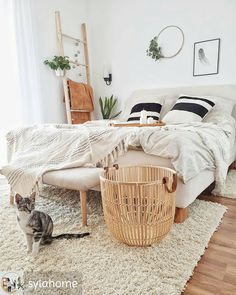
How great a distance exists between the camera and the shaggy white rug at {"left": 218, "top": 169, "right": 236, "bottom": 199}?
7.01ft

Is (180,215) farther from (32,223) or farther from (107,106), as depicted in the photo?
(107,106)

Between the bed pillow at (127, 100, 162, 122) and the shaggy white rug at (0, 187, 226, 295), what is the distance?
57.9 inches

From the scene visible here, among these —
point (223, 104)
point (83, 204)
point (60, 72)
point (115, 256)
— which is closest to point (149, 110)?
point (223, 104)

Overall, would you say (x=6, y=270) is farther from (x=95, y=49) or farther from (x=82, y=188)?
(x=95, y=49)

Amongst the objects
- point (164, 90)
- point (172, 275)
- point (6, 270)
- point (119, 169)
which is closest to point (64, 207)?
point (119, 169)

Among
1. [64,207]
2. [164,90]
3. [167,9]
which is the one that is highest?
[167,9]

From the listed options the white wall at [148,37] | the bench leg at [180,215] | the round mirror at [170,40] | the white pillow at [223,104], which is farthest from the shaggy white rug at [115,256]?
the round mirror at [170,40]

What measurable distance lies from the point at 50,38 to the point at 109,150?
2519mm

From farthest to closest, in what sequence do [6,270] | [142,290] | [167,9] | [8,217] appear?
1. [167,9]
2. [8,217]
3. [6,270]
4. [142,290]

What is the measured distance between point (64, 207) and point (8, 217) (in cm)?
41

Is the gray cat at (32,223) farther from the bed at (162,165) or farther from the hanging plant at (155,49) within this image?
the hanging plant at (155,49)

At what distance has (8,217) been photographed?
1.80m

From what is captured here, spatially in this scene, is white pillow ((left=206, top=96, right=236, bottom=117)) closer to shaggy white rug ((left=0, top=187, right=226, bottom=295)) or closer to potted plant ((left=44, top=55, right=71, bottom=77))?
shaggy white rug ((left=0, top=187, right=226, bottom=295))

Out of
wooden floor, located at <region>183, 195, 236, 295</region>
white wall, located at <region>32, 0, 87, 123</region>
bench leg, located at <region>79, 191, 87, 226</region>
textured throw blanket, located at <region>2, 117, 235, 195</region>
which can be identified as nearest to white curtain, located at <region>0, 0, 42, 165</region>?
white wall, located at <region>32, 0, 87, 123</region>
